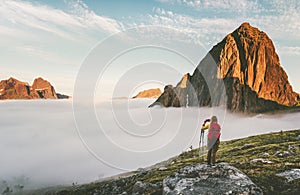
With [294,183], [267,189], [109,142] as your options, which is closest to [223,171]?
[267,189]

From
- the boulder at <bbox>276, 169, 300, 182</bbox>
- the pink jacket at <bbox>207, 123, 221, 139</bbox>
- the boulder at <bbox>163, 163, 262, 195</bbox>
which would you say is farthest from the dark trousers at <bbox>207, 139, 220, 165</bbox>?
the boulder at <bbox>276, 169, 300, 182</bbox>

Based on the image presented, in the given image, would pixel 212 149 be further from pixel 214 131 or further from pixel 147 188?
A: pixel 147 188

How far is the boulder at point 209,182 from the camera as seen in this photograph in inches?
779

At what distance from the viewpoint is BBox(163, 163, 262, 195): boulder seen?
64.9ft

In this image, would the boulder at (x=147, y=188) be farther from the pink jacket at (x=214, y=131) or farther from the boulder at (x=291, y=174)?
the boulder at (x=291, y=174)

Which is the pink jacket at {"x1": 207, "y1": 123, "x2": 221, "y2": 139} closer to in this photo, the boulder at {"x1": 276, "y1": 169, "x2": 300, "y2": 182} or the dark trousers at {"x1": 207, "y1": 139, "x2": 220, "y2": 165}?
the dark trousers at {"x1": 207, "y1": 139, "x2": 220, "y2": 165}

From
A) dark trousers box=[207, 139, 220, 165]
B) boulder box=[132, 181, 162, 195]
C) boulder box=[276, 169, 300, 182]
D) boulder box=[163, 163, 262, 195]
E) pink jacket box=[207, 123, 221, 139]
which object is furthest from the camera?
boulder box=[132, 181, 162, 195]

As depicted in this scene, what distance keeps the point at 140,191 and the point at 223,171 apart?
13374 mm

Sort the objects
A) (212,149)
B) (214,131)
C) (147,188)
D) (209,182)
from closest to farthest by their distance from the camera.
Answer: (209,182) < (214,131) < (212,149) < (147,188)

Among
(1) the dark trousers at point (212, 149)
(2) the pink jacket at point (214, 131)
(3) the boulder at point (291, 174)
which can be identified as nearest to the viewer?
(2) the pink jacket at point (214, 131)

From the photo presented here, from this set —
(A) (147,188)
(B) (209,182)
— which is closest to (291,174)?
(B) (209,182)

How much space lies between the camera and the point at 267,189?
23922mm

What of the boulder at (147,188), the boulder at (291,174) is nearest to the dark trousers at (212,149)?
the boulder at (147,188)

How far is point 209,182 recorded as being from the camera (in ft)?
68.8
